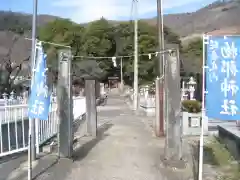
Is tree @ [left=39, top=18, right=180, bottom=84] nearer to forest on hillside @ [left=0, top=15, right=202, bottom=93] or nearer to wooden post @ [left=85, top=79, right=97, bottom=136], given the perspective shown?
forest on hillside @ [left=0, top=15, right=202, bottom=93]

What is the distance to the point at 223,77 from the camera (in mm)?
6348

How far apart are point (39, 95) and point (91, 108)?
257 inches

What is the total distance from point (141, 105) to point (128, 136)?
15960 mm

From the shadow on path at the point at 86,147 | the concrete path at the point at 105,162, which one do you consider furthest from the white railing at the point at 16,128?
the shadow on path at the point at 86,147

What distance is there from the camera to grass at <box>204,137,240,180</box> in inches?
312

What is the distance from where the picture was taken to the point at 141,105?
29.8m

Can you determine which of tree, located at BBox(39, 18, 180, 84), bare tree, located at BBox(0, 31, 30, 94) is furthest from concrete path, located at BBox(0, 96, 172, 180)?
tree, located at BBox(39, 18, 180, 84)

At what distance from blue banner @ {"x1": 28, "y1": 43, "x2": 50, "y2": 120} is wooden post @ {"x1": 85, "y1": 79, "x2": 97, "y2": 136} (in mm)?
5962

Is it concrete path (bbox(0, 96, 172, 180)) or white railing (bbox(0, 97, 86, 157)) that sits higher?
white railing (bbox(0, 97, 86, 157))

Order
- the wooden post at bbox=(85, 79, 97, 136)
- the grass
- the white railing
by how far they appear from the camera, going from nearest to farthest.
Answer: the grass
the white railing
the wooden post at bbox=(85, 79, 97, 136)

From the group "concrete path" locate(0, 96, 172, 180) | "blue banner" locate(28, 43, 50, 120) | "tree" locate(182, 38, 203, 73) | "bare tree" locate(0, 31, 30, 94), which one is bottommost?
"concrete path" locate(0, 96, 172, 180)

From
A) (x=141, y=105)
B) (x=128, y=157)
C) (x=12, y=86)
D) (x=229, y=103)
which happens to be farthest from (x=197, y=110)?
(x=12, y=86)

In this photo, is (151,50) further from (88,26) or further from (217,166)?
(217,166)

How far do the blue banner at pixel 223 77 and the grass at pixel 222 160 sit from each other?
2.00 metres
